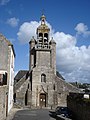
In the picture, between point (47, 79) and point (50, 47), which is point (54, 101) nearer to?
point (47, 79)

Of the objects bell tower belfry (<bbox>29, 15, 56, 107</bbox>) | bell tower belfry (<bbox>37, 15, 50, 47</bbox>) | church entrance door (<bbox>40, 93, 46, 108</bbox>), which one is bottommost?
church entrance door (<bbox>40, 93, 46, 108</bbox>)

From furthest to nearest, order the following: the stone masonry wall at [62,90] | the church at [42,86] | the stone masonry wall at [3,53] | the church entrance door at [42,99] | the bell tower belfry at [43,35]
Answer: the bell tower belfry at [43,35]
the stone masonry wall at [62,90]
the church entrance door at [42,99]
the church at [42,86]
the stone masonry wall at [3,53]

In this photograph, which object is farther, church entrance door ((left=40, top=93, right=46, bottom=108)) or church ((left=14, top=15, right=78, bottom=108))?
church entrance door ((left=40, top=93, right=46, bottom=108))

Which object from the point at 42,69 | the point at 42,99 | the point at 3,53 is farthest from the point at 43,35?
the point at 3,53

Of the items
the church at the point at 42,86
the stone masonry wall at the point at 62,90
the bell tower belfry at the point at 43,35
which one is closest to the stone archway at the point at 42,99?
the church at the point at 42,86

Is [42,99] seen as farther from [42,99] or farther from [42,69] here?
[42,69]

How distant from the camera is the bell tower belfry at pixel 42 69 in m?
44.9

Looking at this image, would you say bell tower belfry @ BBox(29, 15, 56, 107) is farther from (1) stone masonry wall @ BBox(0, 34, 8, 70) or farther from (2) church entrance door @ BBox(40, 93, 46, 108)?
(1) stone masonry wall @ BBox(0, 34, 8, 70)

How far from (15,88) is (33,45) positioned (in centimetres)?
926

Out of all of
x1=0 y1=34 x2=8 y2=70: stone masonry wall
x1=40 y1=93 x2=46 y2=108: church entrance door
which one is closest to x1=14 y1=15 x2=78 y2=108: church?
x1=40 y1=93 x2=46 y2=108: church entrance door

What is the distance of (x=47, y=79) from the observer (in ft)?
148

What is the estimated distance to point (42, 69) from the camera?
45.2m

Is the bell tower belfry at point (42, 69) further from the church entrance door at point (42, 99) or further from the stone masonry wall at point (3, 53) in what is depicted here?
the stone masonry wall at point (3, 53)

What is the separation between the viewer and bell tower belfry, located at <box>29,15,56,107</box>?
147ft
